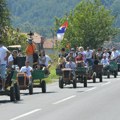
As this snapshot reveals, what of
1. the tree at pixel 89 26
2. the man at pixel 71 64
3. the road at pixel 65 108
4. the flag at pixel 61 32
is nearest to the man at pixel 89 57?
the man at pixel 71 64

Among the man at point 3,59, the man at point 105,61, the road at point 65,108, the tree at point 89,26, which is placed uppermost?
the tree at point 89,26

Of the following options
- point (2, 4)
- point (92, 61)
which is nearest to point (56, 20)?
point (2, 4)

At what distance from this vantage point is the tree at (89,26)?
8712cm

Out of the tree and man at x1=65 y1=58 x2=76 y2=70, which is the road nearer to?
man at x1=65 y1=58 x2=76 y2=70

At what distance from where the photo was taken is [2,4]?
159ft

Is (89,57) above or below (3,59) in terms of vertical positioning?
above

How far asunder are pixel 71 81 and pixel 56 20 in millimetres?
73881

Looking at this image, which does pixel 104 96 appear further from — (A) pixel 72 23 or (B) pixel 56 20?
(B) pixel 56 20

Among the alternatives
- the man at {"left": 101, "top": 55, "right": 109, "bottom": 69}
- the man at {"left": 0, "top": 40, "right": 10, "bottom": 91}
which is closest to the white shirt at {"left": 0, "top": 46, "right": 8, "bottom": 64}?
the man at {"left": 0, "top": 40, "right": 10, "bottom": 91}

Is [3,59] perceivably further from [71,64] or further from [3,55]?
[71,64]

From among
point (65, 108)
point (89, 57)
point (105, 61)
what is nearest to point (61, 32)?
point (105, 61)

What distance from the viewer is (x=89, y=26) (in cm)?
8750

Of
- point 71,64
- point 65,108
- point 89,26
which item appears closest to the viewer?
point 65,108

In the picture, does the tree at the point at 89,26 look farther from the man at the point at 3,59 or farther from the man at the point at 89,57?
the man at the point at 3,59
